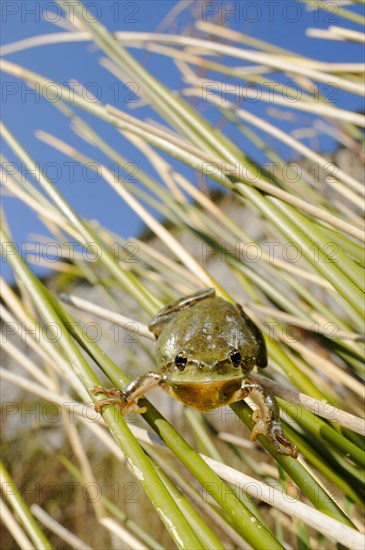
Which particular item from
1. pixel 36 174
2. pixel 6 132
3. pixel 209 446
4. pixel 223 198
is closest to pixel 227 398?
pixel 209 446

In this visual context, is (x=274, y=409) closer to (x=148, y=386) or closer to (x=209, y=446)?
(x=148, y=386)

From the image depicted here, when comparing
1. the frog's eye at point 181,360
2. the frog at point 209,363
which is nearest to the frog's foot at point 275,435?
the frog at point 209,363

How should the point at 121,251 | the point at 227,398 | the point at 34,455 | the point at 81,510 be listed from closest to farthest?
1. the point at 227,398
2. the point at 121,251
3. the point at 81,510
4. the point at 34,455

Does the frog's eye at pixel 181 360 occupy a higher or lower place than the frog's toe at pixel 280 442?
higher

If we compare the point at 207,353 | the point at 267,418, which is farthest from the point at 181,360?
the point at 267,418

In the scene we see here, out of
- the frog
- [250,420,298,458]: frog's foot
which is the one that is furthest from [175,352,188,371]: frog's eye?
[250,420,298,458]: frog's foot

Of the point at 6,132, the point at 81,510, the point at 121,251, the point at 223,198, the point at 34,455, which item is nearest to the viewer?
the point at 6,132

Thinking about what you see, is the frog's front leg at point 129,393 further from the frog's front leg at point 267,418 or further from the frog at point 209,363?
the frog's front leg at point 267,418
